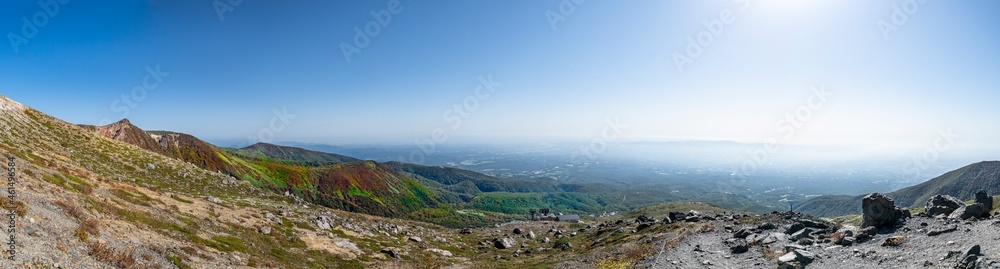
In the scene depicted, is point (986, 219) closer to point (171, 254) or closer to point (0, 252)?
point (0, 252)

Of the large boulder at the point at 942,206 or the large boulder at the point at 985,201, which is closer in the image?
the large boulder at the point at 985,201

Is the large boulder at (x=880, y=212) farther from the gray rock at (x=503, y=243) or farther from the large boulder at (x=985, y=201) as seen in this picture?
the gray rock at (x=503, y=243)

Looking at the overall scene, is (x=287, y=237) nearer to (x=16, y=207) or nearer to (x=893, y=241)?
(x=16, y=207)

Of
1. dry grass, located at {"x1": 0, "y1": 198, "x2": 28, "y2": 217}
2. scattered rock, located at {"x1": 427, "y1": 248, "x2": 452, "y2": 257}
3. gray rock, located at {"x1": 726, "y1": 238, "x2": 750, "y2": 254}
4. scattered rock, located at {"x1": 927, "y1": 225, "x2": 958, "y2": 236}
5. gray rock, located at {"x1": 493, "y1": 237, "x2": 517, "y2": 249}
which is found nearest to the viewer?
dry grass, located at {"x1": 0, "y1": 198, "x2": 28, "y2": 217}

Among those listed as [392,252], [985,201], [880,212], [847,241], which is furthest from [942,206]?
[392,252]

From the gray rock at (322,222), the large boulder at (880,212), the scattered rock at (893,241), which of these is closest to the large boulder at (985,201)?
the large boulder at (880,212)

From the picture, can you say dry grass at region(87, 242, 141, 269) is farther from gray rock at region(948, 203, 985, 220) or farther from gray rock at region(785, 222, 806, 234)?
gray rock at region(948, 203, 985, 220)

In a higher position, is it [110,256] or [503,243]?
[110,256]

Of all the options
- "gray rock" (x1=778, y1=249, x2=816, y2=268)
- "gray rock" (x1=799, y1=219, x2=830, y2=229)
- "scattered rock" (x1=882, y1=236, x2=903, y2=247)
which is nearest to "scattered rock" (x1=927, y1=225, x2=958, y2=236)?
"scattered rock" (x1=882, y1=236, x2=903, y2=247)

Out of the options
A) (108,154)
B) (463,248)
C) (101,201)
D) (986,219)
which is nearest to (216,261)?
(101,201)
